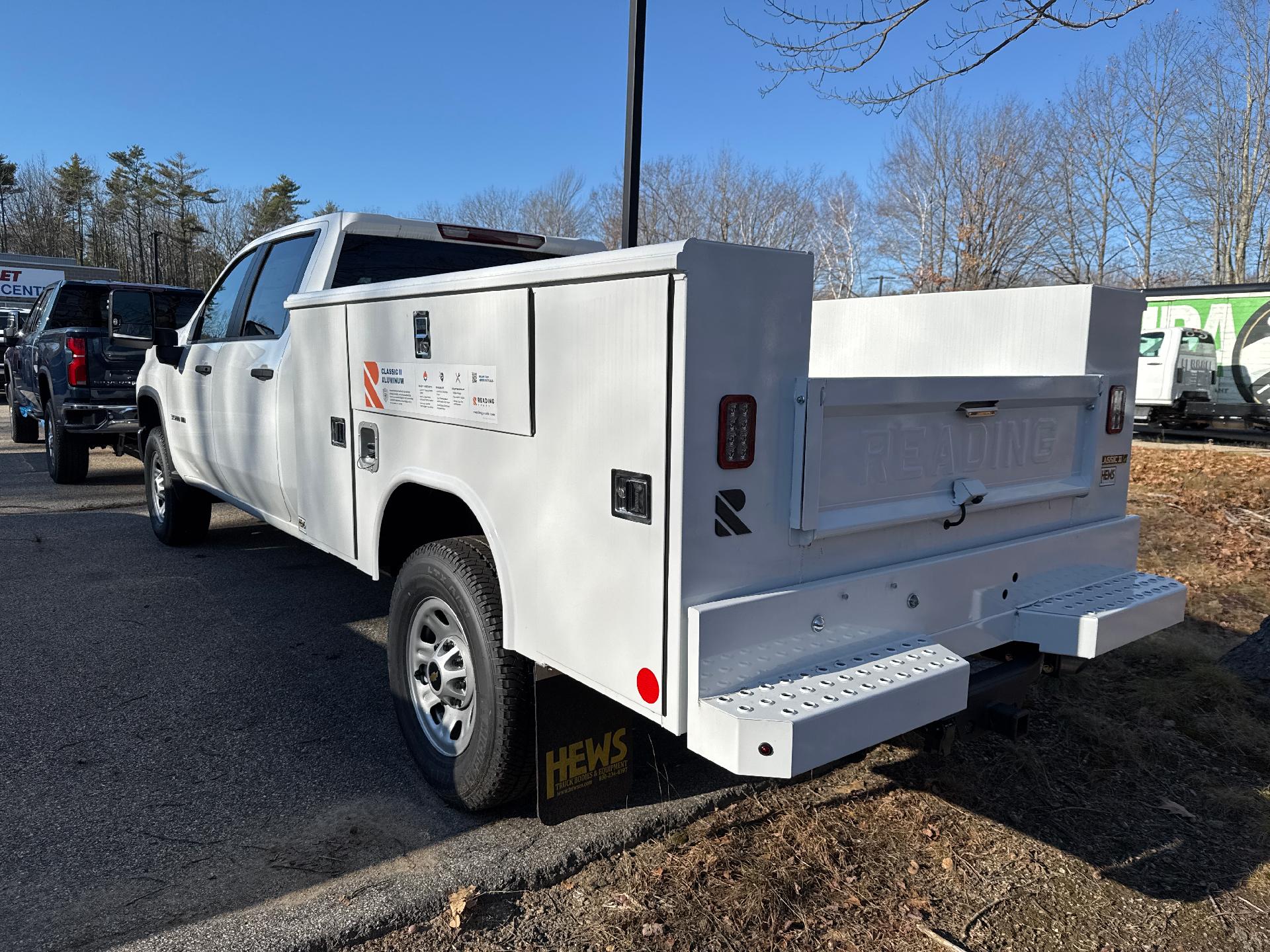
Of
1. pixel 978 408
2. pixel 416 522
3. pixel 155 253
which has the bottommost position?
pixel 416 522

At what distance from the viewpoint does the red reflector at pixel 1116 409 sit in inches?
129

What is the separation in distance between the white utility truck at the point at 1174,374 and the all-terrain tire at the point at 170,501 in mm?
16832

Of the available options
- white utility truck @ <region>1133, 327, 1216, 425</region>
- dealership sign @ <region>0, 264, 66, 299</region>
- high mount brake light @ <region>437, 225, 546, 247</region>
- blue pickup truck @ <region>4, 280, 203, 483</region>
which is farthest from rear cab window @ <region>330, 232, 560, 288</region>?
dealership sign @ <region>0, 264, 66, 299</region>

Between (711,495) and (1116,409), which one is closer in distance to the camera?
(711,495)

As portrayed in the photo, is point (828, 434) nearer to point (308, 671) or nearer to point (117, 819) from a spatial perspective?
point (117, 819)

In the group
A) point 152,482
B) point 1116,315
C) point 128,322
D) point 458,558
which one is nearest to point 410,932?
point 458,558

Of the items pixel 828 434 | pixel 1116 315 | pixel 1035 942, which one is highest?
pixel 1116 315

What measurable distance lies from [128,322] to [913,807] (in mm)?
9789

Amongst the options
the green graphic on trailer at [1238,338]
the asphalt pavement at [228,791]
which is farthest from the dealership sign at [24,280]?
the green graphic on trailer at [1238,338]

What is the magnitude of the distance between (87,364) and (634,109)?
6.43m

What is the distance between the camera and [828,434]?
92.7 inches

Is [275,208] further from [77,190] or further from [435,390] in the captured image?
[435,390]

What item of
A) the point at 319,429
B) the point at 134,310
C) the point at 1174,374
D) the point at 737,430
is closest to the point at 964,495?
the point at 737,430

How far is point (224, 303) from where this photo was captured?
5426mm
